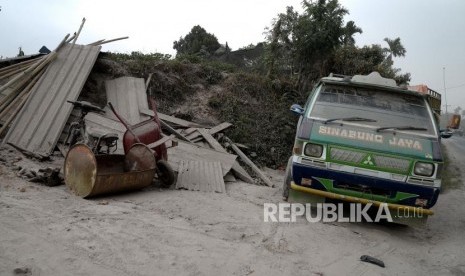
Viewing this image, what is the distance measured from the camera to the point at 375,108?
5.91m

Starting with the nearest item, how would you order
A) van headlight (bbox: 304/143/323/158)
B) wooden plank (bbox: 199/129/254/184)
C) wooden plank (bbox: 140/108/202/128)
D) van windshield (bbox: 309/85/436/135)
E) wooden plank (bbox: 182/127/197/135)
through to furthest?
van headlight (bbox: 304/143/323/158)
van windshield (bbox: 309/85/436/135)
wooden plank (bbox: 199/129/254/184)
wooden plank (bbox: 182/127/197/135)
wooden plank (bbox: 140/108/202/128)

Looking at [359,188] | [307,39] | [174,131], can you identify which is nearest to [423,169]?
[359,188]

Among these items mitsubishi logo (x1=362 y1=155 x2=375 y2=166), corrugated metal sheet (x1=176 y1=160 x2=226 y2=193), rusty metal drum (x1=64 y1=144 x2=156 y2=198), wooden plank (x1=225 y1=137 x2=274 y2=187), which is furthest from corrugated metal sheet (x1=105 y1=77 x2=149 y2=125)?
mitsubishi logo (x1=362 y1=155 x2=375 y2=166)

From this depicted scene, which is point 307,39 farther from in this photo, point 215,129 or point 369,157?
point 369,157

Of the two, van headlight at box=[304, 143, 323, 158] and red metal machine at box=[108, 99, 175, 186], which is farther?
red metal machine at box=[108, 99, 175, 186]

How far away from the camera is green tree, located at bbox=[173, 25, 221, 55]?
93.9 ft

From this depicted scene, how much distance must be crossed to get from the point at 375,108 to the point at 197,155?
3.79 meters

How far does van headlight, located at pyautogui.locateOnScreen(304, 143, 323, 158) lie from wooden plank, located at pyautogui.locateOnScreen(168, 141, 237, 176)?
2763 millimetres

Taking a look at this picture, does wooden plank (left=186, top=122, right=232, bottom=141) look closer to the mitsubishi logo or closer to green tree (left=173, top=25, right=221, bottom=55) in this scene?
the mitsubishi logo

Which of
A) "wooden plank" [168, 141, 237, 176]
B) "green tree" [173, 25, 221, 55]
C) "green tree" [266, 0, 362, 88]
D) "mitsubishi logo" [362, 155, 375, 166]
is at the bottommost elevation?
"wooden plank" [168, 141, 237, 176]

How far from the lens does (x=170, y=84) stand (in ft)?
38.1

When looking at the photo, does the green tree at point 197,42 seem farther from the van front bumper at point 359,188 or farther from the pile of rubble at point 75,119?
the van front bumper at point 359,188

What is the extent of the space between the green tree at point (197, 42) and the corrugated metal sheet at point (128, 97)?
15191 mm

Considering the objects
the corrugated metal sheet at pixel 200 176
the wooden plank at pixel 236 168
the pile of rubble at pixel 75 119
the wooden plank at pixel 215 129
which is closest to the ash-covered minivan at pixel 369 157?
the corrugated metal sheet at pixel 200 176
